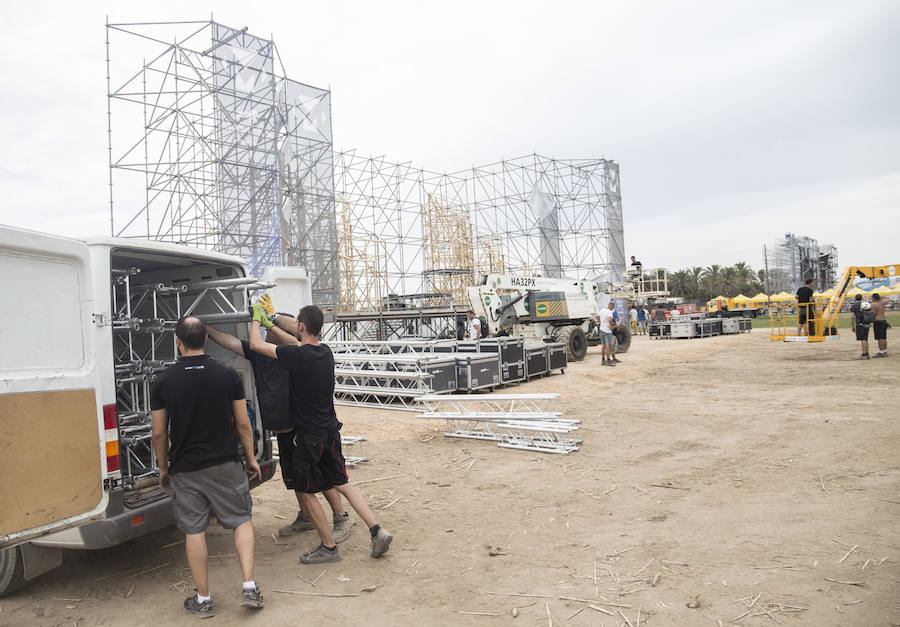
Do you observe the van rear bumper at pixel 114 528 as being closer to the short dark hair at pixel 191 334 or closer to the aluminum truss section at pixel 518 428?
the short dark hair at pixel 191 334

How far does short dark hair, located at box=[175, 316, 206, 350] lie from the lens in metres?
3.46

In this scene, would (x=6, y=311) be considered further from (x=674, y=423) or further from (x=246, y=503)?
(x=674, y=423)

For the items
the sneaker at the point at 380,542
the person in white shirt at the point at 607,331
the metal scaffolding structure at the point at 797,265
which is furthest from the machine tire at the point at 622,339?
the metal scaffolding structure at the point at 797,265

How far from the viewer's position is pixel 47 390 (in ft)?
9.96

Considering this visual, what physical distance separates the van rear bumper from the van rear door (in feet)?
0.58

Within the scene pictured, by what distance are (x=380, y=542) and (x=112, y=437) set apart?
182cm

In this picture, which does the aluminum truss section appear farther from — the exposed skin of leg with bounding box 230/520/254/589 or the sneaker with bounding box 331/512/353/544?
the exposed skin of leg with bounding box 230/520/254/589

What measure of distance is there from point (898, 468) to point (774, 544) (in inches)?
101

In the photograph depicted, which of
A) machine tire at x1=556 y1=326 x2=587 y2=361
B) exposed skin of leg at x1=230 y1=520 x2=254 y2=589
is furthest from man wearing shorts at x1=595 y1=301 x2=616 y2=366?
exposed skin of leg at x1=230 y1=520 x2=254 y2=589

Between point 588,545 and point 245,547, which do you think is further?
point 588,545

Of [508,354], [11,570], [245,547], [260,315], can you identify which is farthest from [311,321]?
[508,354]

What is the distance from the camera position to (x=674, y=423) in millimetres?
8547

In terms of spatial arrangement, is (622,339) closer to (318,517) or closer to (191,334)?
(318,517)

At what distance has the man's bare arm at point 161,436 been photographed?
337 cm
